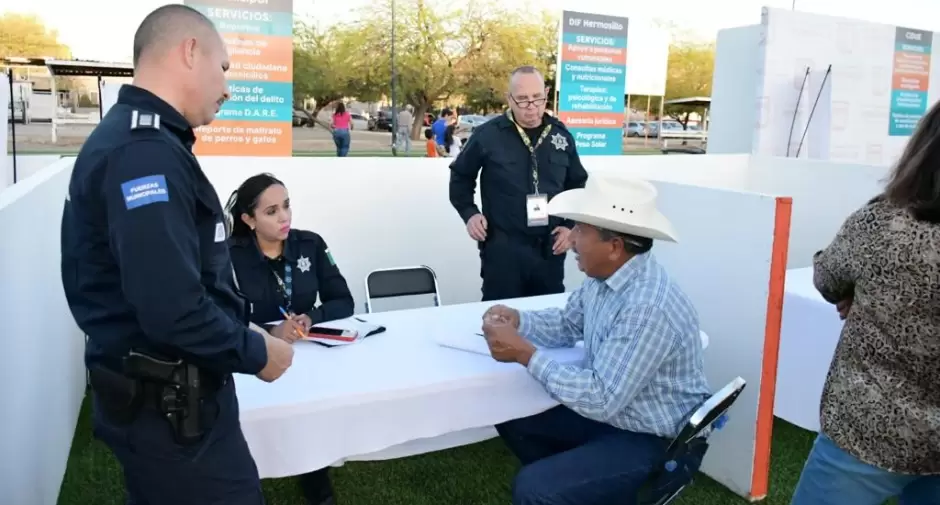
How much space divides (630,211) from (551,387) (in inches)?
19.8

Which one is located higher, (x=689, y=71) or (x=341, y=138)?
(x=689, y=71)

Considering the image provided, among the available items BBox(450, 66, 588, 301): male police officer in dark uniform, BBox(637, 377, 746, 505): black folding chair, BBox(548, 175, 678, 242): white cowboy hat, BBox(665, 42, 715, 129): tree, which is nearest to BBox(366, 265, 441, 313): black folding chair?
BBox(450, 66, 588, 301): male police officer in dark uniform

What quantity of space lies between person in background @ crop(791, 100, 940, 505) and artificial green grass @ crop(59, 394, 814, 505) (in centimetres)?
141

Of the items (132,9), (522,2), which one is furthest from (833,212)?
(522,2)

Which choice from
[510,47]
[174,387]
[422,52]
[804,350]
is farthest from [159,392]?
[510,47]

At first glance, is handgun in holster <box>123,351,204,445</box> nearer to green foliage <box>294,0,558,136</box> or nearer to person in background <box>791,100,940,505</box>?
person in background <box>791,100,940,505</box>

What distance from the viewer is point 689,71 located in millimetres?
37656

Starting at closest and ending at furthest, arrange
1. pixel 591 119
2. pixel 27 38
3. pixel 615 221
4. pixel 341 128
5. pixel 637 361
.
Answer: pixel 637 361, pixel 615 221, pixel 591 119, pixel 341 128, pixel 27 38

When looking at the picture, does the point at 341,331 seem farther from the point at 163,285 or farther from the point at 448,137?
A: the point at 448,137

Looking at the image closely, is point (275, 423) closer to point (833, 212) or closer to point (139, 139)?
point (139, 139)

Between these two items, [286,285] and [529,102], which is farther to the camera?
[529,102]

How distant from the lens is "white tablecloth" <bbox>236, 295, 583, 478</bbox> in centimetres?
180

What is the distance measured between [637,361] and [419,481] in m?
1.40

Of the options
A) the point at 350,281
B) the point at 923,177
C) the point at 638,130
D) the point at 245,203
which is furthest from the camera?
the point at 638,130
